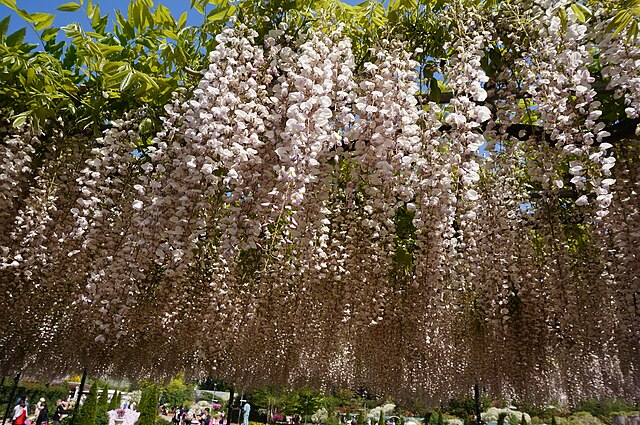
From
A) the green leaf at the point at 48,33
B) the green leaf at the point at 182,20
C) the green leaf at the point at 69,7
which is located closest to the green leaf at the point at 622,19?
the green leaf at the point at 182,20

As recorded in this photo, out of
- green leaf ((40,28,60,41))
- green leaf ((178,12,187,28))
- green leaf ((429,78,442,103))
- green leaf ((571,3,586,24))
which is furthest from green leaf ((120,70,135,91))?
green leaf ((571,3,586,24))

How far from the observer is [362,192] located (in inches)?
119

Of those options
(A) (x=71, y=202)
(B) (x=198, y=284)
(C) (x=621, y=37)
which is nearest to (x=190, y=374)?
(B) (x=198, y=284)

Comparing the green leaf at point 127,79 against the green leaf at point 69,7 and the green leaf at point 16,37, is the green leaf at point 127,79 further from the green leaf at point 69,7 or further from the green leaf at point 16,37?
the green leaf at point 16,37

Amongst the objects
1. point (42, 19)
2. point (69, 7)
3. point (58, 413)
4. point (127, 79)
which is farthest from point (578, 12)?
A: point (58, 413)

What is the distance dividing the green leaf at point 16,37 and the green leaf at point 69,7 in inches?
26.1

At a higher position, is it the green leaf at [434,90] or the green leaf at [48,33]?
the green leaf at [48,33]

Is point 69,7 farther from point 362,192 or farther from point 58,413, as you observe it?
point 58,413

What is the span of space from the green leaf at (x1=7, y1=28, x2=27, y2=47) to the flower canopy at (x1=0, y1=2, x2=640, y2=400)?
1.89 ft

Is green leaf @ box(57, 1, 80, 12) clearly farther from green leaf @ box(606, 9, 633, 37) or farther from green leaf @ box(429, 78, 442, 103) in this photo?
green leaf @ box(606, 9, 633, 37)

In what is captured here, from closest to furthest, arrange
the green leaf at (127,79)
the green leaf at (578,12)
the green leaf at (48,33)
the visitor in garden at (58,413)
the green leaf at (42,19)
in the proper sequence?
the green leaf at (578,12), the green leaf at (127,79), the green leaf at (42,19), the green leaf at (48,33), the visitor in garden at (58,413)

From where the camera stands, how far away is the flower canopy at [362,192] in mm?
1896

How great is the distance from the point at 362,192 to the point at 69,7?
80.5 inches

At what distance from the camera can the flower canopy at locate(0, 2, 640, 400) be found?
190 cm
